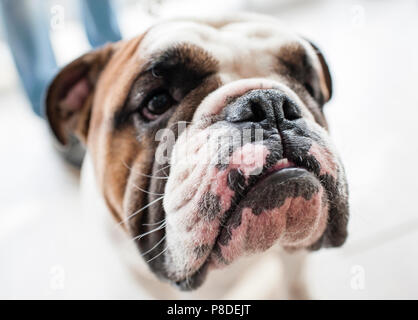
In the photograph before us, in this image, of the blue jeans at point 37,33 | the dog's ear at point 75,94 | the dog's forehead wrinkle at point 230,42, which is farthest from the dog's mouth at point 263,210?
the blue jeans at point 37,33

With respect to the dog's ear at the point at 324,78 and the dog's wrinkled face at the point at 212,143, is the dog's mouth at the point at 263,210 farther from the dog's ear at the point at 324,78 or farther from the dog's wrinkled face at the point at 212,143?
the dog's ear at the point at 324,78

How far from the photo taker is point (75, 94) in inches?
35.7

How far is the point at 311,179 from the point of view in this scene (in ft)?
1.81

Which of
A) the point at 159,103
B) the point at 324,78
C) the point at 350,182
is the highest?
the point at 159,103

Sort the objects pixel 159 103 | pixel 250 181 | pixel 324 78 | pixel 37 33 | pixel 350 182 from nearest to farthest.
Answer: pixel 250 181
pixel 159 103
pixel 324 78
pixel 350 182
pixel 37 33

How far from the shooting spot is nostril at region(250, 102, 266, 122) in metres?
0.55

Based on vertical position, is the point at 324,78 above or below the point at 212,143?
below

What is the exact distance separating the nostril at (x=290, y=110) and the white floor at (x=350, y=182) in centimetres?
39

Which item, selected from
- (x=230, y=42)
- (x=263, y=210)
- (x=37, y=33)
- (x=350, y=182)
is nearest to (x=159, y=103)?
(x=230, y=42)

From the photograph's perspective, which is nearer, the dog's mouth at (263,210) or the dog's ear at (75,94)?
the dog's mouth at (263,210)

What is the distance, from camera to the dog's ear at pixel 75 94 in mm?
858

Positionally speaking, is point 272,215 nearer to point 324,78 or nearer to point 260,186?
point 260,186
